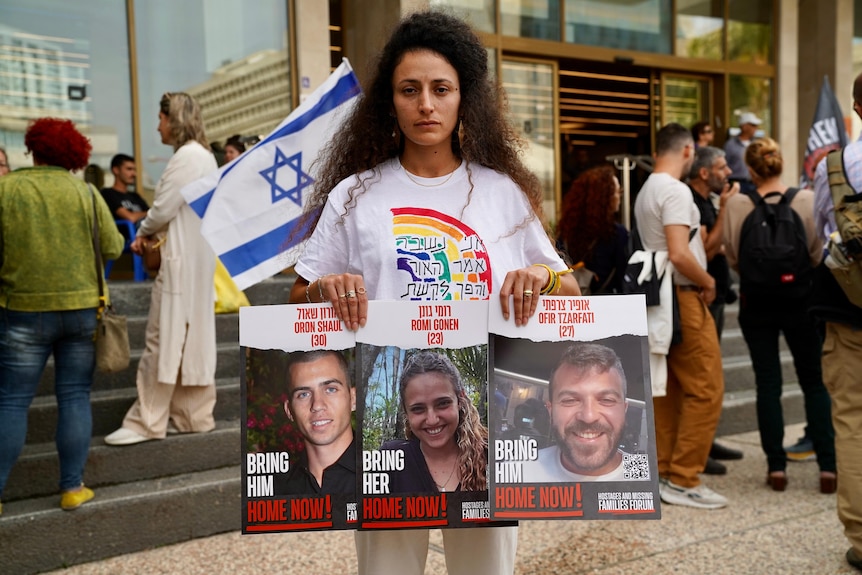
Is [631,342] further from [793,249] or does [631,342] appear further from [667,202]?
[793,249]

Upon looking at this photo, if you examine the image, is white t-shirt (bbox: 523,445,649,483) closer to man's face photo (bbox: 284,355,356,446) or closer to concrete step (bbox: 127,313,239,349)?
man's face photo (bbox: 284,355,356,446)

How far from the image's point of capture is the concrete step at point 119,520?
4.05 m

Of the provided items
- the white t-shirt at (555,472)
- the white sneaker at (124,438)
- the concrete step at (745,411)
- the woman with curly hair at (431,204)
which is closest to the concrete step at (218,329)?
the white sneaker at (124,438)

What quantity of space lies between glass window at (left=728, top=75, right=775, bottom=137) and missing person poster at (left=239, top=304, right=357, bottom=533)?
12019 mm

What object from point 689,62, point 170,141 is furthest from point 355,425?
point 689,62

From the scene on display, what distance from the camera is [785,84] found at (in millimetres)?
12891

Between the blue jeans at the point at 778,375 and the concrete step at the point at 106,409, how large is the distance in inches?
129

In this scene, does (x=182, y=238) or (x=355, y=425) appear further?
(x=182, y=238)

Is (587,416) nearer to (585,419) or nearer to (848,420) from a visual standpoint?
(585,419)

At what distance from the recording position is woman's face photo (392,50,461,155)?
6.84ft

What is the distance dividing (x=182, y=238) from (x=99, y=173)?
153 inches

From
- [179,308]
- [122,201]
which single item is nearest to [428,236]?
[179,308]

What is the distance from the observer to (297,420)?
1.93 metres

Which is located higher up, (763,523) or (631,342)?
(631,342)
